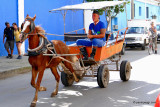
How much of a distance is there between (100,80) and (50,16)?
12.6 meters

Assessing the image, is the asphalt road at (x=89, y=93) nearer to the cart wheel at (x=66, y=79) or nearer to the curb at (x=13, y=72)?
the cart wheel at (x=66, y=79)

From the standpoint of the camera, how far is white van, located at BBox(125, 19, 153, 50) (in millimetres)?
21828

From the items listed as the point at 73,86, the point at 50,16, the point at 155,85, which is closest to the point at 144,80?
the point at 155,85

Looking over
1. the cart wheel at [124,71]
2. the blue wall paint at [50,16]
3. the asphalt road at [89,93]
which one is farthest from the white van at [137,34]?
the cart wheel at [124,71]

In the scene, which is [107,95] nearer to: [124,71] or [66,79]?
[66,79]

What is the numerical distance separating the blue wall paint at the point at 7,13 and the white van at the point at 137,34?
8.62m

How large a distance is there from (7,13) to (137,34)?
33.4 feet

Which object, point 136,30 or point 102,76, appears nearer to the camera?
point 102,76

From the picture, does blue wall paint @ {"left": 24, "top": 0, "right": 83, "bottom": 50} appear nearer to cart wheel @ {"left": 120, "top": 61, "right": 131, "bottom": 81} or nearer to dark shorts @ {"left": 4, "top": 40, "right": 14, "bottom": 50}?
dark shorts @ {"left": 4, "top": 40, "right": 14, "bottom": 50}

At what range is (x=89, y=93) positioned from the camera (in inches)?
299

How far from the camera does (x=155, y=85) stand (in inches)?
333

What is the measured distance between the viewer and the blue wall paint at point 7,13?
15.7 meters

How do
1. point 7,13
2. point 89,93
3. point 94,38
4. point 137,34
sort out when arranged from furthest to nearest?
point 137,34, point 7,13, point 94,38, point 89,93

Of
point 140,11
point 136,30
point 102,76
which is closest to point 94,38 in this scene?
point 102,76
